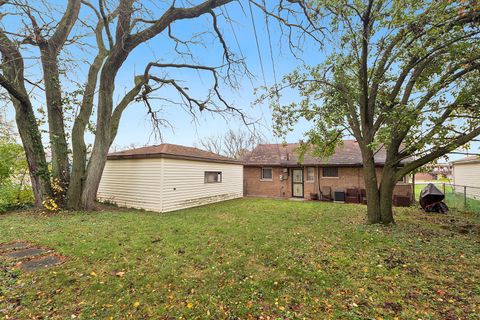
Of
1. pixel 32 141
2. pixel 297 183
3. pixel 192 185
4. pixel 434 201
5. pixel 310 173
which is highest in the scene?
pixel 32 141

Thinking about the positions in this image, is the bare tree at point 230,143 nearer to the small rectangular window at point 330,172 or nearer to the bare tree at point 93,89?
the small rectangular window at point 330,172

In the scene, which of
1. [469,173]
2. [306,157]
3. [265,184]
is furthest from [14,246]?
[469,173]

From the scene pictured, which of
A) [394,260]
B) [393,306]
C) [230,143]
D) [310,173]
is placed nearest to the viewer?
[393,306]

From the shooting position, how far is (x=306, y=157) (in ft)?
48.1

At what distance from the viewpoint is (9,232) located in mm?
5406

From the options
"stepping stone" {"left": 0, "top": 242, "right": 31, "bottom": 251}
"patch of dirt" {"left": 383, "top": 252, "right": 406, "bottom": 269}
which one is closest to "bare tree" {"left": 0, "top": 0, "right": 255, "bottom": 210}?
"stepping stone" {"left": 0, "top": 242, "right": 31, "bottom": 251}

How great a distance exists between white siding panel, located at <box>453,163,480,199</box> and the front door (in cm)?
1045

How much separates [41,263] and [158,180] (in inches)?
211

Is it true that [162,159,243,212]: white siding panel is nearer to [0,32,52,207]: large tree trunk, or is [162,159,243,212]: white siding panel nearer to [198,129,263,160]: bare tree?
[0,32,52,207]: large tree trunk

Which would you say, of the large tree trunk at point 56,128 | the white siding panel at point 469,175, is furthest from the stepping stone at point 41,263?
the white siding panel at point 469,175

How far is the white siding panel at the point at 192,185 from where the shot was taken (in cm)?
921

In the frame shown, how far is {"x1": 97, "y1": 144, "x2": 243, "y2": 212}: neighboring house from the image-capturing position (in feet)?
29.7

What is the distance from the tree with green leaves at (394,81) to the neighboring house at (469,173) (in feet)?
36.1

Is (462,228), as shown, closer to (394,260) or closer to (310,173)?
(394,260)
